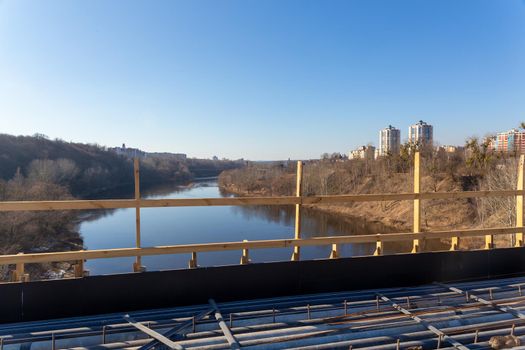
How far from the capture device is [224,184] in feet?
236


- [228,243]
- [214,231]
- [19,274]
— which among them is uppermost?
[228,243]

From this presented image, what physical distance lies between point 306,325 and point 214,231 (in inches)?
949

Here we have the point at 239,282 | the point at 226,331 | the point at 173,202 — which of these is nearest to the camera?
the point at 226,331

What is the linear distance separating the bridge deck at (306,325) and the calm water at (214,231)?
586 inches

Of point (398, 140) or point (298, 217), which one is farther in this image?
point (398, 140)

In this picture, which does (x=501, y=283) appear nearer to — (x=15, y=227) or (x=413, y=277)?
(x=413, y=277)

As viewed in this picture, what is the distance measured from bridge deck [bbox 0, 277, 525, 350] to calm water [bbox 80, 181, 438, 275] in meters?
14.9

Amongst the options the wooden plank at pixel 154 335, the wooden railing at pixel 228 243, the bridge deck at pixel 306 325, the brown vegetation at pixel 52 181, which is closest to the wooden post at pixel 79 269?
the wooden railing at pixel 228 243

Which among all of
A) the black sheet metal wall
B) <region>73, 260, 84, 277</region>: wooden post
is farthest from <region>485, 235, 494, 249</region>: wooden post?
<region>73, 260, 84, 277</region>: wooden post

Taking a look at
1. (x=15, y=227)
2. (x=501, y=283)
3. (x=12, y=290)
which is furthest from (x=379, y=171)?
(x=12, y=290)

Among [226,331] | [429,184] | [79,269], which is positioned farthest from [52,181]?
[226,331]

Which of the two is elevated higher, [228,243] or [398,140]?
[398,140]

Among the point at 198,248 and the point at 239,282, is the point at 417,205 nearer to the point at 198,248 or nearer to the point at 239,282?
the point at 239,282

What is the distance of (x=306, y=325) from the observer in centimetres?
326
